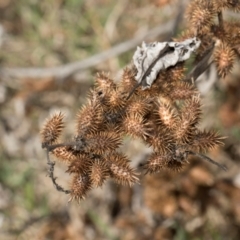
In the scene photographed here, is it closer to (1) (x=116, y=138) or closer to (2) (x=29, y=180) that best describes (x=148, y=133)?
(1) (x=116, y=138)

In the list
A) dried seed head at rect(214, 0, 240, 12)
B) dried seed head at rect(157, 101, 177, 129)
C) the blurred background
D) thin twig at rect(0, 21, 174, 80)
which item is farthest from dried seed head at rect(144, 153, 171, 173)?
thin twig at rect(0, 21, 174, 80)

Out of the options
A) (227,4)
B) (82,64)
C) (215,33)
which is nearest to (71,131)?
(82,64)

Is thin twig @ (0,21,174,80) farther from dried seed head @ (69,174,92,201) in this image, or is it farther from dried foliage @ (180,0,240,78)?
dried seed head @ (69,174,92,201)

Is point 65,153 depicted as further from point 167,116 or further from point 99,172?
point 167,116

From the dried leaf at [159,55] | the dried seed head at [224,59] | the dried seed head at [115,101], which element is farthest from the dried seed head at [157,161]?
the dried seed head at [224,59]

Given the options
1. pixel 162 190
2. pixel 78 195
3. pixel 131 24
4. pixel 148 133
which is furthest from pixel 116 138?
pixel 131 24

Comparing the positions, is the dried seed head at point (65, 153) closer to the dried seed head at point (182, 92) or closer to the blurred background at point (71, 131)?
the dried seed head at point (182, 92)
